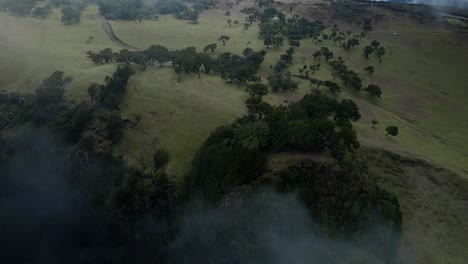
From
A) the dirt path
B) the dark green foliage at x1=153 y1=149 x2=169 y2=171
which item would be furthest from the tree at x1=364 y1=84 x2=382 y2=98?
the dirt path

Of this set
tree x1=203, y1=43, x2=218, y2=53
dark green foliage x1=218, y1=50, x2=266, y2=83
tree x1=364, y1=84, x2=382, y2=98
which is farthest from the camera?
tree x1=203, y1=43, x2=218, y2=53

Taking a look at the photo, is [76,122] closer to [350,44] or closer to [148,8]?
[350,44]

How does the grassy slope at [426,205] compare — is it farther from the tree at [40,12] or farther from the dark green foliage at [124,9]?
the tree at [40,12]

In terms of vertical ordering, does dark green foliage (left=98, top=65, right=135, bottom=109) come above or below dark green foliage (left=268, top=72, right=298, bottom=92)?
below

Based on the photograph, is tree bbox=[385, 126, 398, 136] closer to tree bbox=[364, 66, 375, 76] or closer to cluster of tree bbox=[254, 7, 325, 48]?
tree bbox=[364, 66, 375, 76]

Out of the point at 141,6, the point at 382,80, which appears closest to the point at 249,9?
the point at 141,6

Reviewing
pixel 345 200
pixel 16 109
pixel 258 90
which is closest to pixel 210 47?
pixel 258 90
